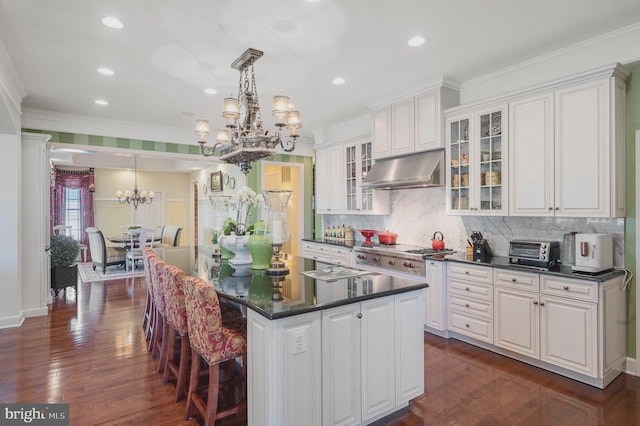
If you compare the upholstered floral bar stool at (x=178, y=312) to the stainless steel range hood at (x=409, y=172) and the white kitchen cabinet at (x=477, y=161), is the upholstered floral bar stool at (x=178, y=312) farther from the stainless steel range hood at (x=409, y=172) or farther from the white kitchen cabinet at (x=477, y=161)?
the white kitchen cabinet at (x=477, y=161)

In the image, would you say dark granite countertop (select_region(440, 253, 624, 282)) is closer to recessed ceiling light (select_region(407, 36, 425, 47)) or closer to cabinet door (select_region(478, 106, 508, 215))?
cabinet door (select_region(478, 106, 508, 215))

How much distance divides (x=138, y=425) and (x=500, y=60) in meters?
4.36

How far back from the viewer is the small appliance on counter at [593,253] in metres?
2.92

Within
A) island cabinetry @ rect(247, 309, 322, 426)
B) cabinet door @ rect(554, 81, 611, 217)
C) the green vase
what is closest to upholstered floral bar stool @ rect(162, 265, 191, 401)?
the green vase

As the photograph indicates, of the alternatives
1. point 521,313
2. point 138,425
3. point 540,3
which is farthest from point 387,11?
point 138,425

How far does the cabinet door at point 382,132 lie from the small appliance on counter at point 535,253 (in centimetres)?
196

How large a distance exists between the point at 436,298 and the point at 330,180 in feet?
9.49

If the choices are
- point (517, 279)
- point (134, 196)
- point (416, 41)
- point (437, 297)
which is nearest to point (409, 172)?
point (437, 297)

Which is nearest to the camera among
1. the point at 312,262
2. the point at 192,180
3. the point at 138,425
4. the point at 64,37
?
the point at 138,425

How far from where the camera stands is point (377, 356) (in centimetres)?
230

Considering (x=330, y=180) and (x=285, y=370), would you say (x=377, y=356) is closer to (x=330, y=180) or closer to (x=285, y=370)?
(x=285, y=370)

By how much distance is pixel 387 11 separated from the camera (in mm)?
2656

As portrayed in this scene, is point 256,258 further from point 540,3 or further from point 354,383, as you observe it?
point 540,3

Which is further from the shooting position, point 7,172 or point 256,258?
point 7,172
